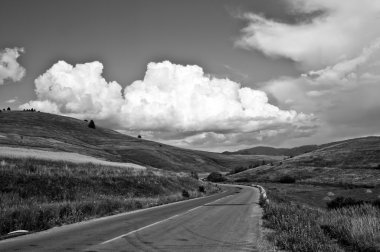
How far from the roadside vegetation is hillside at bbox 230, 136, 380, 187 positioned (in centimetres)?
5794

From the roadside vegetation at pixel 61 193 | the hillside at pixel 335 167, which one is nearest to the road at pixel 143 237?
A: the roadside vegetation at pixel 61 193

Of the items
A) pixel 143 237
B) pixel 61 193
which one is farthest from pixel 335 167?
pixel 143 237

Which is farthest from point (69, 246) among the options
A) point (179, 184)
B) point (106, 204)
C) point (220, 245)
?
point (179, 184)

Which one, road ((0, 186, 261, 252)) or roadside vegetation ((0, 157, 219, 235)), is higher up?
roadside vegetation ((0, 157, 219, 235))

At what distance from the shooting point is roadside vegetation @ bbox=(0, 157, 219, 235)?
17250mm

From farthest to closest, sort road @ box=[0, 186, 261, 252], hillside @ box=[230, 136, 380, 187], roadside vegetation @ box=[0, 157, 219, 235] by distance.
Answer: hillside @ box=[230, 136, 380, 187] < roadside vegetation @ box=[0, 157, 219, 235] < road @ box=[0, 186, 261, 252]

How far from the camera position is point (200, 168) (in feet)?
624

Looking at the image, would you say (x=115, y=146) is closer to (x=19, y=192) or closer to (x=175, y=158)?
(x=175, y=158)

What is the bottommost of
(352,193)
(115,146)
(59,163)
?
(352,193)

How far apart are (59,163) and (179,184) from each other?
18239 mm

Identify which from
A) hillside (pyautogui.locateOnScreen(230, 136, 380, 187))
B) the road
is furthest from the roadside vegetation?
hillside (pyautogui.locateOnScreen(230, 136, 380, 187))

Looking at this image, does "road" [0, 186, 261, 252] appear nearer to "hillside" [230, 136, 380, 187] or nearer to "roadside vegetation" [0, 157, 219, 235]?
"roadside vegetation" [0, 157, 219, 235]

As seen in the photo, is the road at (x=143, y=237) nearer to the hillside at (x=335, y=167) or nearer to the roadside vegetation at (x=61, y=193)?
the roadside vegetation at (x=61, y=193)

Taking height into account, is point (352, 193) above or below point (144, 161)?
below
